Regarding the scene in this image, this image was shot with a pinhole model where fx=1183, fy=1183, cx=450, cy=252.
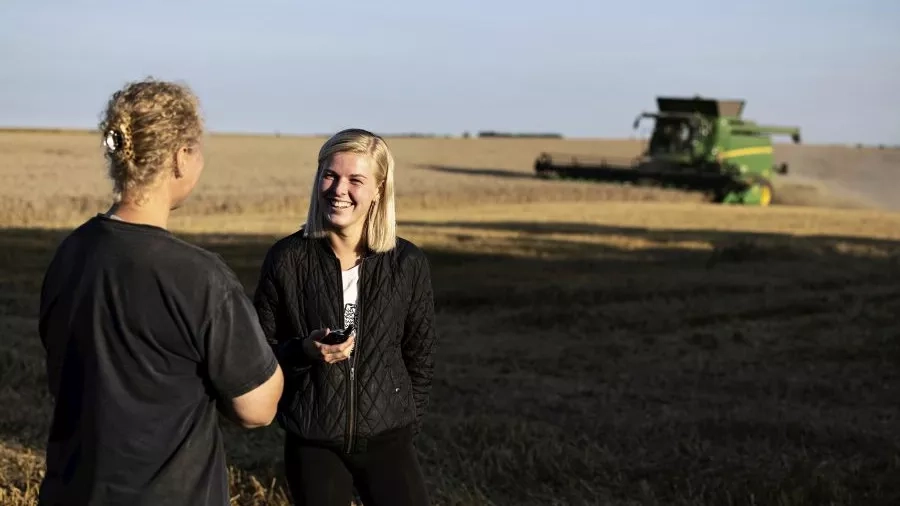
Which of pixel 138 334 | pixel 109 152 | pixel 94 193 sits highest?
pixel 109 152

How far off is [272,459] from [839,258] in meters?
13.5

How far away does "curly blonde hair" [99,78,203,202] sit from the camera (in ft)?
8.00

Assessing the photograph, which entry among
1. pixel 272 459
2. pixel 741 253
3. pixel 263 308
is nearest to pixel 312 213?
pixel 263 308

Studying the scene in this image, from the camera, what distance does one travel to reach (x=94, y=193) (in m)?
27.3

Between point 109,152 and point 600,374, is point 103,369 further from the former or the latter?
point 600,374

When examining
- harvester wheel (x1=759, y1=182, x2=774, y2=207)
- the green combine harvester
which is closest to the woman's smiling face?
the green combine harvester

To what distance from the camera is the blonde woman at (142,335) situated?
7.98 feet

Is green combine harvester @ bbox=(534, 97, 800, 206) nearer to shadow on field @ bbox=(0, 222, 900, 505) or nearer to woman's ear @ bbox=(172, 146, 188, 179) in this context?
shadow on field @ bbox=(0, 222, 900, 505)

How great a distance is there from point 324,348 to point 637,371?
7.08 meters

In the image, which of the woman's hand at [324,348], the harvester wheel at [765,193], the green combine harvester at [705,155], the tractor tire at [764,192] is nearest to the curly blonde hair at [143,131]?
the woman's hand at [324,348]

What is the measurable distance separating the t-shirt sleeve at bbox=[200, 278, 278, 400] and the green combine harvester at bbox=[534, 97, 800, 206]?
99.1ft

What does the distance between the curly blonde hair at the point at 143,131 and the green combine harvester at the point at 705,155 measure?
99.1 feet

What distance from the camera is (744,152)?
3425 cm

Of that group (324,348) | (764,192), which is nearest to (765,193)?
(764,192)
